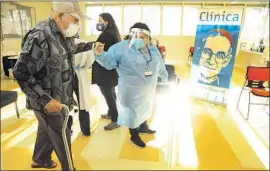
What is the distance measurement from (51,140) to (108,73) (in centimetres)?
70

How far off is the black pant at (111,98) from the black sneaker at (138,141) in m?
0.29

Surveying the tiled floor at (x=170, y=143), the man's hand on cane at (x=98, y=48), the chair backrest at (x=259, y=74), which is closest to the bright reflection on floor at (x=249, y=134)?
the tiled floor at (x=170, y=143)

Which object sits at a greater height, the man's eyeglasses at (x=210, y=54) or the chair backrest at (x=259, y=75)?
the man's eyeglasses at (x=210, y=54)

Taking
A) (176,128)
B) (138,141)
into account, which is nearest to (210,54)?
(176,128)

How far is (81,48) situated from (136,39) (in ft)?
1.01

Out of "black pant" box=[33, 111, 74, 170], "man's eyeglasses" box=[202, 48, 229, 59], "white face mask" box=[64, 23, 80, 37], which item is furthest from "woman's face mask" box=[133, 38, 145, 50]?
"man's eyeglasses" box=[202, 48, 229, 59]

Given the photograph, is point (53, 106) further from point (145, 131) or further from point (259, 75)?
point (259, 75)

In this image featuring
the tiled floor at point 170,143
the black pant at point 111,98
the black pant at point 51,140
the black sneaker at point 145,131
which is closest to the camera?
Answer: the black pant at point 51,140

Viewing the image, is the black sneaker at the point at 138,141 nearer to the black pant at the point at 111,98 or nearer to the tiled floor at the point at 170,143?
the tiled floor at the point at 170,143

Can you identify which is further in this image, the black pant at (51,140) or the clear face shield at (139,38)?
the clear face shield at (139,38)

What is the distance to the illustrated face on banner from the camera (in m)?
1.51

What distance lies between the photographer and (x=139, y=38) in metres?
1.01

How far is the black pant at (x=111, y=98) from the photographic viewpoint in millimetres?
1423

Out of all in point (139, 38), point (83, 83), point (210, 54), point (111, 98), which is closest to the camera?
point (139, 38)
